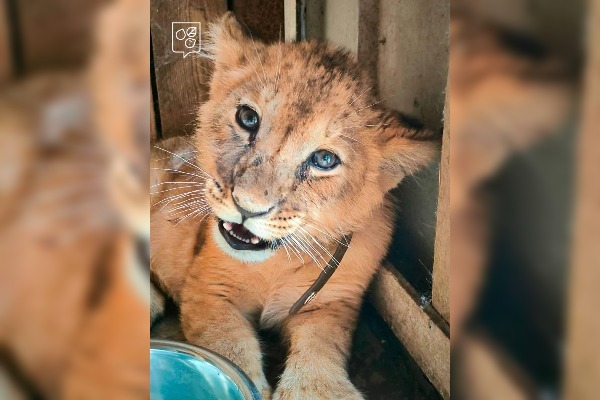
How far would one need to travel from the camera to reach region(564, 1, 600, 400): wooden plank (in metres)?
0.52

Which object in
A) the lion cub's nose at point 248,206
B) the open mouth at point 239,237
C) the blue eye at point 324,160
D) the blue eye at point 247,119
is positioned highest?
the blue eye at point 247,119

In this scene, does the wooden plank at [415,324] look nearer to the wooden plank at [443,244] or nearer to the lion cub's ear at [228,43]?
the wooden plank at [443,244]

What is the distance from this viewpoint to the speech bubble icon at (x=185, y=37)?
69 cm

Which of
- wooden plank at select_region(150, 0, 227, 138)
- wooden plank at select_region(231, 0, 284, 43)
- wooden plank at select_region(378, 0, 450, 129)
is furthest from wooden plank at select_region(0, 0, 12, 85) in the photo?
wooden plank at select_region(378, 0, 450, 129)

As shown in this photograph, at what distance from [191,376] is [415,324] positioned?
28cm

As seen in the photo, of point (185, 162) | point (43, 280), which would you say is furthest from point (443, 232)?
point (43, 280)

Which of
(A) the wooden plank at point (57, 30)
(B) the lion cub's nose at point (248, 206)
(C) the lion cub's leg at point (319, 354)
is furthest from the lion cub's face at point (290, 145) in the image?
(A) the wooden plank at point (57, 30)

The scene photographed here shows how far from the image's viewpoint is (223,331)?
2.67 feet

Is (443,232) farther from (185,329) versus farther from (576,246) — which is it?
(185,329)

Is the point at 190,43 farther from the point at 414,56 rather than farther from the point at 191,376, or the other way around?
the point at 191,376

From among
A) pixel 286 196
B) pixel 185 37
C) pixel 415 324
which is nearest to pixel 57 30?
pixel 185 37

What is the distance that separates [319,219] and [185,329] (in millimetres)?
231

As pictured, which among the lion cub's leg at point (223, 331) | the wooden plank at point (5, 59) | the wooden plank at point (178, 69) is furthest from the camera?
the lion cub's leg at point (223, 331)

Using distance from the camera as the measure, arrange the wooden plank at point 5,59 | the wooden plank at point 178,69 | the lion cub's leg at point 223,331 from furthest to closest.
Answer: the lion cub's leg at point 223,331 → the wooden plank at point 178,69 → the wooden plank at point 5,59
